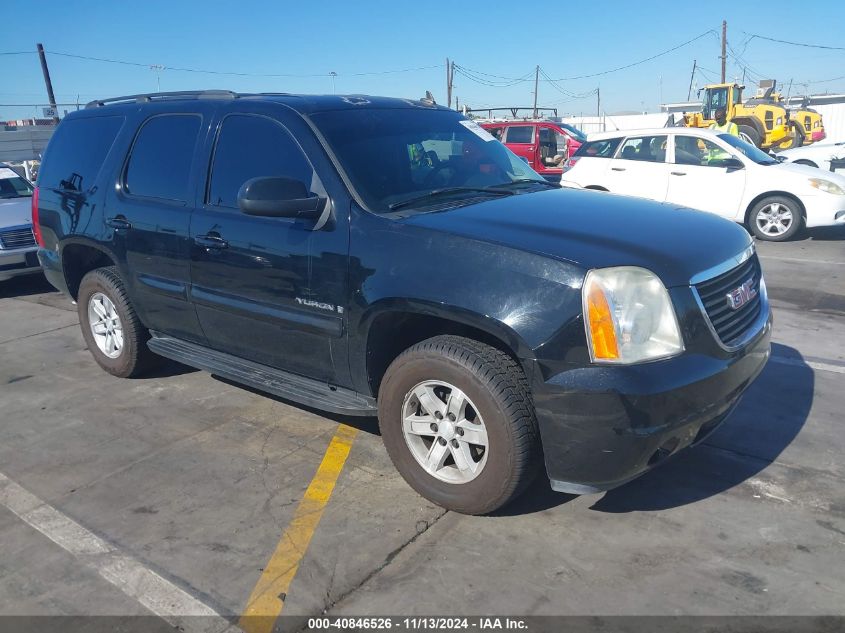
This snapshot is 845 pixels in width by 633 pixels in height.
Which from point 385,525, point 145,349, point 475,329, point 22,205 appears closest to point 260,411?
point 145,349

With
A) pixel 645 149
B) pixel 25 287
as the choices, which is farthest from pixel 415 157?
pixel 645 149

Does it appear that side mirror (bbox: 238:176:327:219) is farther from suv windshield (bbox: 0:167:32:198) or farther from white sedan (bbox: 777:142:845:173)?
white sedan (bbox: 777:142:845:173)

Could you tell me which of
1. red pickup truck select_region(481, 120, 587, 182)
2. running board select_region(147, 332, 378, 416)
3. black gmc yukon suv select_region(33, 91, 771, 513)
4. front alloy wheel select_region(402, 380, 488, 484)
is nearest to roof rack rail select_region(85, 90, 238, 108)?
black gmc yukon suv select_region(33, 91, 771, 513)

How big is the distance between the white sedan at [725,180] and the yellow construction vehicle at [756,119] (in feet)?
50.3

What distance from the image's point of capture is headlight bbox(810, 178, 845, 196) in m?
10.1

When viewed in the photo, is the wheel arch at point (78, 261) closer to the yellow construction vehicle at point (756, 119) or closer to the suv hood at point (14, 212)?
the suv hood at point (14, 212)

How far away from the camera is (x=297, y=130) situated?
3.73 metres

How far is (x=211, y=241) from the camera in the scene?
3.97 meters

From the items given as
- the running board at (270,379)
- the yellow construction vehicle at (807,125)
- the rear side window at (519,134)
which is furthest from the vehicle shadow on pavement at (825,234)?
the yellow construction vehicle at (807,125)

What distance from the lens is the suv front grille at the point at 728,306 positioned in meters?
2.98

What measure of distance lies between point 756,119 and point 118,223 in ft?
83.7

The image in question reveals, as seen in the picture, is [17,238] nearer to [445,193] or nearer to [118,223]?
[118,223]

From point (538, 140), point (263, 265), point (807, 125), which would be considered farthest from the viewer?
point (807, 125)

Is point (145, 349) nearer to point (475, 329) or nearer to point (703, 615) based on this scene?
point (475, 329)
